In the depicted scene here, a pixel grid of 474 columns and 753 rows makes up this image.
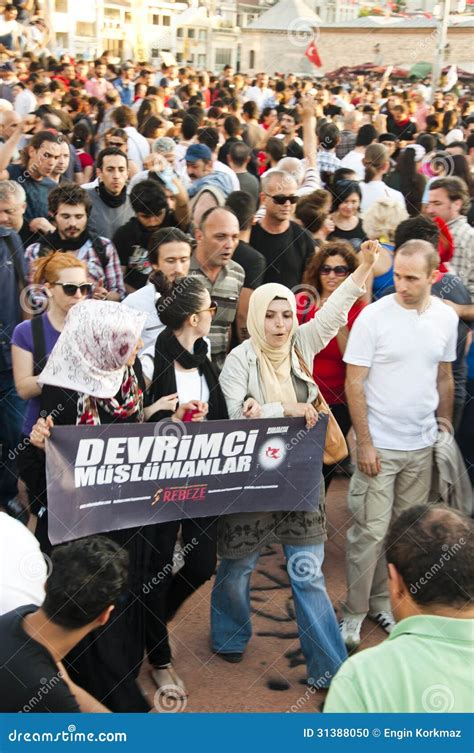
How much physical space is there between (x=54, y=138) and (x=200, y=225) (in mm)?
2264

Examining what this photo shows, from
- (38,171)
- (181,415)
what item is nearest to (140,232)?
(38,171)

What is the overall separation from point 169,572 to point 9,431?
1.95 m

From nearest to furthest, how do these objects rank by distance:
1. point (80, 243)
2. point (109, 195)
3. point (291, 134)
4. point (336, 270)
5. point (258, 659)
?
point (258, 659) → point (336, 270) → point (80, 243) → point (109, 195) → point (291, 134)

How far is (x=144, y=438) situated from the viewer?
160 inches

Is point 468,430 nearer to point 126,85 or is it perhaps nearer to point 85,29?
point 126,85

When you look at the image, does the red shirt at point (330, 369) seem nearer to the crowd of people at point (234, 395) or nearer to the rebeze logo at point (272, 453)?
the crowd of people at point (234, 395)

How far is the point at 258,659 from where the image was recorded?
15.0 feet

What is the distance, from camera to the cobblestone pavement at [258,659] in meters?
4.23

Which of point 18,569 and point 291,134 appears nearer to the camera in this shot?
point 18,569

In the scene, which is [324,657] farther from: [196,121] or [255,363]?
[196,121]

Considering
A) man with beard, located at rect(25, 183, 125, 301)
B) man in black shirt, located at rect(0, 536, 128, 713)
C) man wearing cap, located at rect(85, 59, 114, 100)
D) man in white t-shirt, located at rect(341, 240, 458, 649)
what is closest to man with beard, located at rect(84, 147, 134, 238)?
man with beard, located at rect(25, 183, 125, 301)
